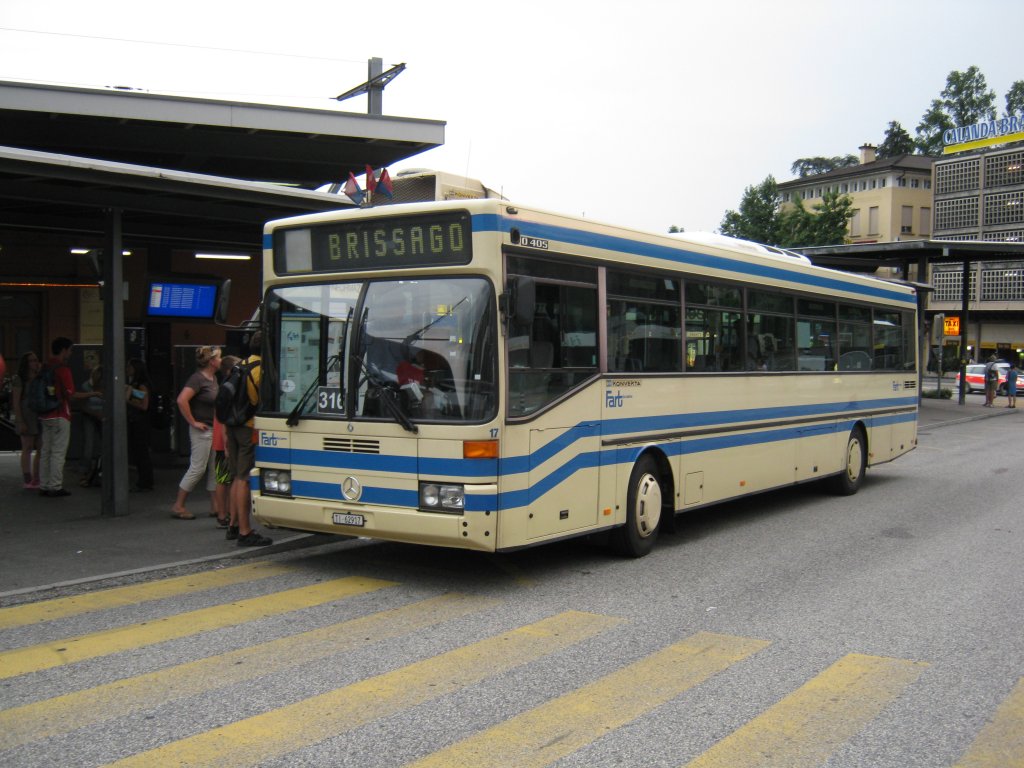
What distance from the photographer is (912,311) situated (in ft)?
Answer: 54.0

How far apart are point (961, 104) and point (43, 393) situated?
356 ft

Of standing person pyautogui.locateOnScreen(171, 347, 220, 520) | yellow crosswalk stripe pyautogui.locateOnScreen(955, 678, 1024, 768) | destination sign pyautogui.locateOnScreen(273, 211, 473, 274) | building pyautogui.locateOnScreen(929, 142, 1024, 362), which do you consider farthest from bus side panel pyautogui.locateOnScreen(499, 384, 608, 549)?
building pyautogui.locateOnScreen(929, 142, 1024, 362)

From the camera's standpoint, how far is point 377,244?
A: 8109 millimetres

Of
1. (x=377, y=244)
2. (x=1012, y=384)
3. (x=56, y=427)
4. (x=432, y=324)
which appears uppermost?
(x=377, y=244)

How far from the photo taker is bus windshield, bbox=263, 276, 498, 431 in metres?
7.56

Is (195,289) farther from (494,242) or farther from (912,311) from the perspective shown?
(912,311)

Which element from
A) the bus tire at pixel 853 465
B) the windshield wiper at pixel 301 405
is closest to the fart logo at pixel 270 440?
the windshield wiper at pixel 301 405

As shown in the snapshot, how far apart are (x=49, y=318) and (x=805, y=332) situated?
15148 millimetres

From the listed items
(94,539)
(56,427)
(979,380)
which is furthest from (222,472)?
(979,380)

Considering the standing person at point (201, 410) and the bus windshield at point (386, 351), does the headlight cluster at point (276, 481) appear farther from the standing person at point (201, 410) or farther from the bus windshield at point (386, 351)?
the standing person at point (201, 410)

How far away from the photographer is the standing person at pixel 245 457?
917cm

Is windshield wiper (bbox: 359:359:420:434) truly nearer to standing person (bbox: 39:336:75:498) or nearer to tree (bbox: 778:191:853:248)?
Answer: standing person (bbox: 39:336:75:498)

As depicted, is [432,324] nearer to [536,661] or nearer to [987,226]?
[536,661]

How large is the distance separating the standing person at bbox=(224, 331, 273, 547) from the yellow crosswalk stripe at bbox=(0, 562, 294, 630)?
2.05ft
